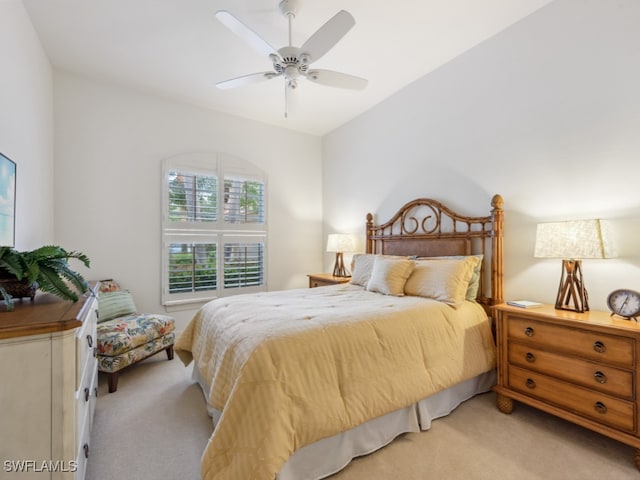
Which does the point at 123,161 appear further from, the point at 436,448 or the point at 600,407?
the point at 600,407

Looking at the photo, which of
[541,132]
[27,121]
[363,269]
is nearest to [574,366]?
[541,132]

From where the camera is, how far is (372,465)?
1.69m

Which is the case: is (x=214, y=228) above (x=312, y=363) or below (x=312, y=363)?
above

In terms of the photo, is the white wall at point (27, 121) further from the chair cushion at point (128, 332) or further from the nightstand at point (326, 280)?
the nightstand at point (326, 280)

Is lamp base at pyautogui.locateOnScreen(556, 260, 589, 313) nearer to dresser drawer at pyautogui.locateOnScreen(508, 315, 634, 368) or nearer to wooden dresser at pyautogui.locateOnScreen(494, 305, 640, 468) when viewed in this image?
wooden dresser at pyautogui.locateOnScreen(494, 305, 640, 468)

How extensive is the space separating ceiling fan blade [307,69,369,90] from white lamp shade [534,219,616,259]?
1.75 meters

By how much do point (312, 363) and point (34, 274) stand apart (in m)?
1.31

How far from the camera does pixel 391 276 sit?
2762mm

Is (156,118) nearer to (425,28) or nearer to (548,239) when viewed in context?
(425,28)

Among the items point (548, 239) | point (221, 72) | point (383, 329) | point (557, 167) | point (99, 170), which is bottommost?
point (383, 329)

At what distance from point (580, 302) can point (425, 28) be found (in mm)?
2419

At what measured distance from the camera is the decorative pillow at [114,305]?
294cm

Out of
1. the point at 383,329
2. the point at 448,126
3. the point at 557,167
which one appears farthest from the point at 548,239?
the point at 448,126

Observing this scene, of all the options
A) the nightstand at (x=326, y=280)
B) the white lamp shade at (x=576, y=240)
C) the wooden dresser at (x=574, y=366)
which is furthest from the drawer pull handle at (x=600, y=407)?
the nightstand at (x=326, y=280)
